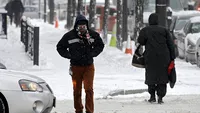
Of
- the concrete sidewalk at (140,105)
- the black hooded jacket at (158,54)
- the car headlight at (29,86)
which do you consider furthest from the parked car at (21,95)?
the black hooded jacket at (158,54)

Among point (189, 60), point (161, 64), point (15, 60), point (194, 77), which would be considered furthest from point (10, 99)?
point (189, 60)

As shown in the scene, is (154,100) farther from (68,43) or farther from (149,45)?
(68,43)

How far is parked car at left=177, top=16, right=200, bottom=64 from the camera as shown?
810 inches

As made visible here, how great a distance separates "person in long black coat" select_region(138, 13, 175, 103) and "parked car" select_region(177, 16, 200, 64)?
911 centimetres

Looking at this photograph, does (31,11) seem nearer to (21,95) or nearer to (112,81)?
(112,81)

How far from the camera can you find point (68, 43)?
31.2ft

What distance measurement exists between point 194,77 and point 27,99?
8137 mm

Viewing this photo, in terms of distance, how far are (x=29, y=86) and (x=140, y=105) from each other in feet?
10.6

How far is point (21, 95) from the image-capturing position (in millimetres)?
8312

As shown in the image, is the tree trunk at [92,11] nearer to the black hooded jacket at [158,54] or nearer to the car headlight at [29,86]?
the black hooded jacket at [158,54]

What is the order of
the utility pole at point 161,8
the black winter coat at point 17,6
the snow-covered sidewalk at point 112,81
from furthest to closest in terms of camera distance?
the black winter coat at point 17,6 < the utility pole at point 161,8 < the snow-covered sidewalk at point 112,81

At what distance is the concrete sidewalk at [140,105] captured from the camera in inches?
417

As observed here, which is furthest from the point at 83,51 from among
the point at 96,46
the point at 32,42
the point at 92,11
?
the point at 92,11

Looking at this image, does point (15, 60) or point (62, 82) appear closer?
point (62, 82)
